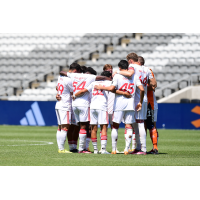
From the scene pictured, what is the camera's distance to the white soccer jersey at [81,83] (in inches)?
315

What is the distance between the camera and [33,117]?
776 inches

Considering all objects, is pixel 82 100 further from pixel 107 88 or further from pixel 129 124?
pixel 129 124

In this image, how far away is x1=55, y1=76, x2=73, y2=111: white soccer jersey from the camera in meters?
8.09

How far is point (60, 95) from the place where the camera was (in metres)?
8.20

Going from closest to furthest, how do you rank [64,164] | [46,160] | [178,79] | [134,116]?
[64,164]
[46,160]
[134,116]
[178,79]

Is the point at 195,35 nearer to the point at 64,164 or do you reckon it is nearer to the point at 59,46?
the point at 59,46

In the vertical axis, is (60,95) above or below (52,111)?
above

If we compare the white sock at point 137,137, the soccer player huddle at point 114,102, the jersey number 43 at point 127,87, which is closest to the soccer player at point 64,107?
the soccer player huddle at point 114,102

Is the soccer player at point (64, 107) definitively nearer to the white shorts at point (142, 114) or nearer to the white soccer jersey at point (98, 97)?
the white soccer jersey at point (98, 97)

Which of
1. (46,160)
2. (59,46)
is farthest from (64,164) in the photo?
(59,46)

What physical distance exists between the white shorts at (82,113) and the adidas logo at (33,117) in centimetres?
1172

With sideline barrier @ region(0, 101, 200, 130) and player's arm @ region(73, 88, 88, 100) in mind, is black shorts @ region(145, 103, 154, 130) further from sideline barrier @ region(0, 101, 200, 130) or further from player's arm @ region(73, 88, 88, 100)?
sideline barrier @ region(0, 101, 200, 130)

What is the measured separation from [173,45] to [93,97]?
1793cm

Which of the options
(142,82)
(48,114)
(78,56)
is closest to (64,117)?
(142,82)
